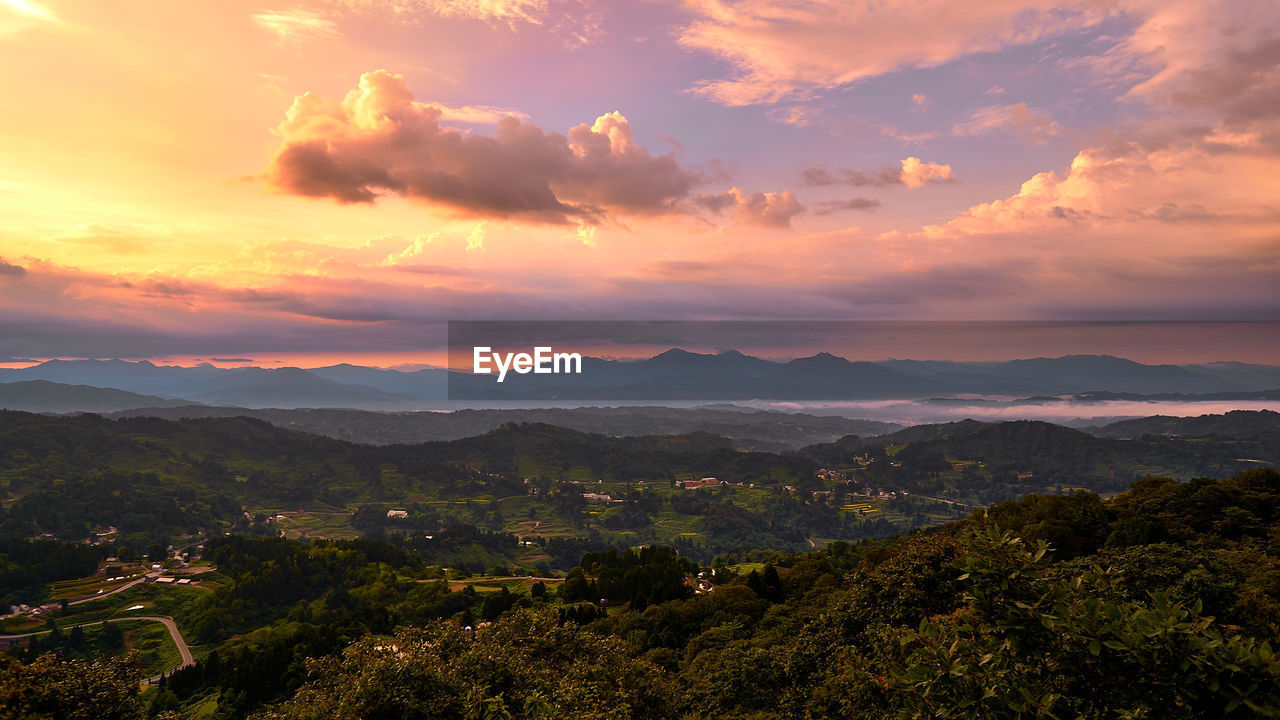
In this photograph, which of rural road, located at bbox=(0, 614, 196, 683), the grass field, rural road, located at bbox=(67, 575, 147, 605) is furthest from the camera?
the grass field

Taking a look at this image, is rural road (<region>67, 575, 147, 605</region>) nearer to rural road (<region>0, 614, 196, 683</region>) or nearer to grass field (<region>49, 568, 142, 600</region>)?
grass field (<region>49, 568, 142, 600</region>)

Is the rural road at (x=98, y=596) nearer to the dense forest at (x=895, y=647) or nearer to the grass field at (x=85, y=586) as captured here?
the grass field at (x=85, y=586)

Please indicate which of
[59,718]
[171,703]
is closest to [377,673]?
[59,718]

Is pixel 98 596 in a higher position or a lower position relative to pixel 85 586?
higher

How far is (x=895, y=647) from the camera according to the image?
2559 cm

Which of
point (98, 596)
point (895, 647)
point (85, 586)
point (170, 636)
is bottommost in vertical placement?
point (170, 636)

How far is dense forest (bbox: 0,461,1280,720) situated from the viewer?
1098 cm

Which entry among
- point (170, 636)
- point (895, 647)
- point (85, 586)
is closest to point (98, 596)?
point (85, 586)

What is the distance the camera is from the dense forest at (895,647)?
11.0 meters

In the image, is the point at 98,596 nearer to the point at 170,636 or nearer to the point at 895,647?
the point at 170,636

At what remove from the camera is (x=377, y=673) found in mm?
25938

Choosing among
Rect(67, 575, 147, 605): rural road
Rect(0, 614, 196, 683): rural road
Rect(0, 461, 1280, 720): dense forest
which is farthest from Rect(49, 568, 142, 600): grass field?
Rect(0, 461, 1280, 720): dense forest

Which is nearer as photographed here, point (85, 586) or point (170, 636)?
point (170, 636)

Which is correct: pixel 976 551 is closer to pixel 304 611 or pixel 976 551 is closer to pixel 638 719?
pixel 638 719
